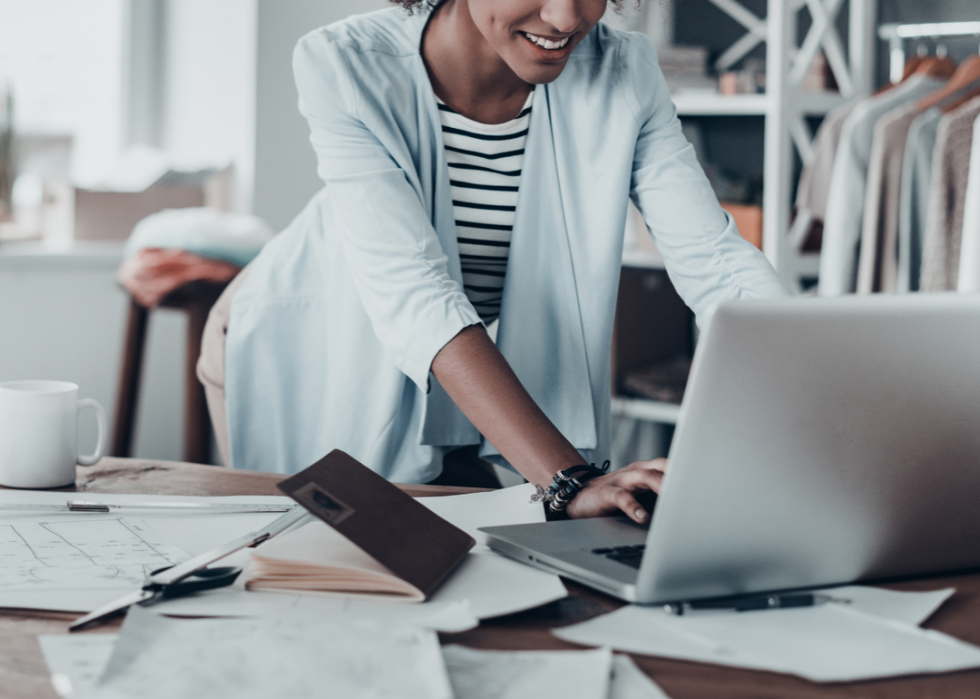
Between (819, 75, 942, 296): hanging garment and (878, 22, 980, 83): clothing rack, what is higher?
(878, 22, 980, 83): clothing rack

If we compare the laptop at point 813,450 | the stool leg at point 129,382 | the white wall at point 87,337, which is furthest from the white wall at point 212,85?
the laptop at point 813,450

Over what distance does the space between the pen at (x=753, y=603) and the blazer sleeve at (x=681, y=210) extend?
615 millimetres

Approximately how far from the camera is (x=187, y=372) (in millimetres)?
2631

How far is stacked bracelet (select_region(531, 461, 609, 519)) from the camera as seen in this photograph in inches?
38.4

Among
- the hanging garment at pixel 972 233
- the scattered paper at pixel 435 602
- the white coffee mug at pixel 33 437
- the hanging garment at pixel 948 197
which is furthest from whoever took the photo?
the hanging garment at pixel 948 197

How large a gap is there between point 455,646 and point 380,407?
2.73ft

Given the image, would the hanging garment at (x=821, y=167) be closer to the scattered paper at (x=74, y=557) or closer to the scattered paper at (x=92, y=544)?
the scattered paper at (x=92, y=544)

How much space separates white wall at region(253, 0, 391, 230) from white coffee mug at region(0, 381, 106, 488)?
6.59 feet

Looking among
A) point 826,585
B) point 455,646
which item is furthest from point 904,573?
point 455,646

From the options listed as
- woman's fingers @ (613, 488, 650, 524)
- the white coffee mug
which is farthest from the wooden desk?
the white coffee mug

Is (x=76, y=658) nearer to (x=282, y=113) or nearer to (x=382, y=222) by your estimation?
(x=382, y=222)

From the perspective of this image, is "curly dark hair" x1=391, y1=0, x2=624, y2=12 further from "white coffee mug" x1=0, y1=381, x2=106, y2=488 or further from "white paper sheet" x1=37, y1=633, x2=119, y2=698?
"white paper sheet" x1=37, y1=633, x2=119, y2=698

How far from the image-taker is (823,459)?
686mm

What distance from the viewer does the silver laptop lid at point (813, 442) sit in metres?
0.64
